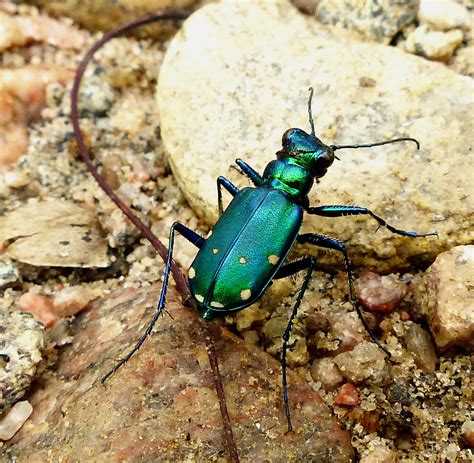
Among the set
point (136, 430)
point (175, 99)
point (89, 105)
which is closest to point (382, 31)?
point (175, 99)

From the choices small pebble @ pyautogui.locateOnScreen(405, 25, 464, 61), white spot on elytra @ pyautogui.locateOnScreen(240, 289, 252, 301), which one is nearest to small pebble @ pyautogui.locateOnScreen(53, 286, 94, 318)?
white spot on elytra @ pyautogui.locateOnScreen(240, 289, 252, 301)

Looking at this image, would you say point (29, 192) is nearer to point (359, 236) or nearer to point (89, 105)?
point (89, 105)

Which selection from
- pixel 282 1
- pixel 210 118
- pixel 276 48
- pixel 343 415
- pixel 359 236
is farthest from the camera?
pixel 282 1

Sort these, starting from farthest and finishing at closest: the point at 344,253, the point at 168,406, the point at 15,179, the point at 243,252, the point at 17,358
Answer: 1. the point at 15,179
2. the point at 344,253
3. the point at 17,358
4. the point at 243,252
5. the point at 168,406

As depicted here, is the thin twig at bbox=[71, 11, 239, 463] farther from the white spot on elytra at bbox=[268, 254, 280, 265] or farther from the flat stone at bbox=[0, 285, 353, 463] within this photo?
the white spot on elytra at bbox=[268, 254, 280, 265]

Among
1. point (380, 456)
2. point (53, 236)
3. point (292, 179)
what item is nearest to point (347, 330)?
point (380, 456)

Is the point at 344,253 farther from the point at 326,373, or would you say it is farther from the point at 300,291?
the point at 326,373
